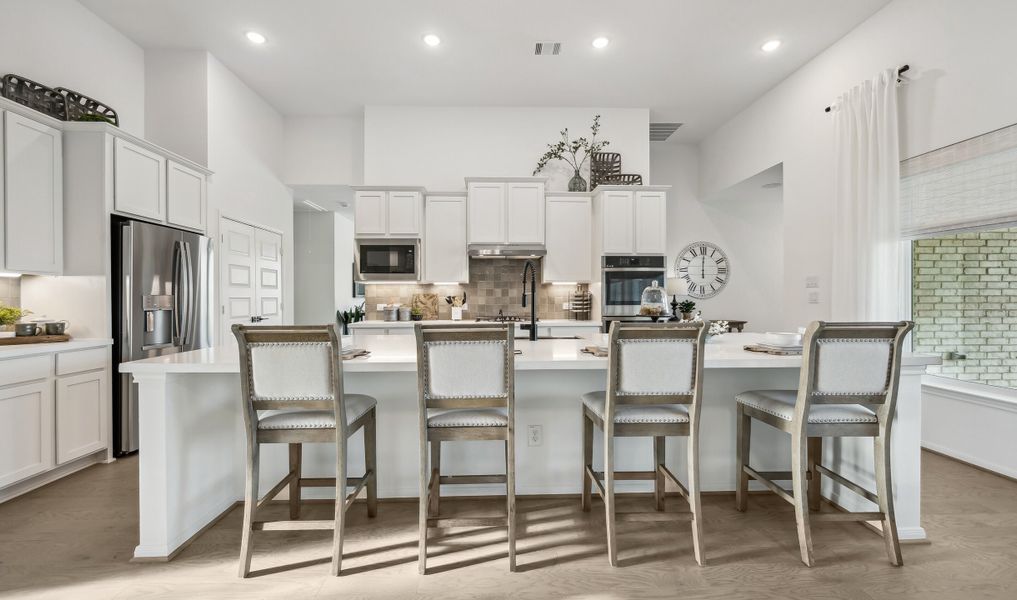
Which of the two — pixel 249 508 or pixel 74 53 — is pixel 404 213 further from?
pixel 249 508

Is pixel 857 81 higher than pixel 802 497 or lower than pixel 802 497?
higher

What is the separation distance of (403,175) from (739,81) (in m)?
3.77

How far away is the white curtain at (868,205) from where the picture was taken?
10.9 feet

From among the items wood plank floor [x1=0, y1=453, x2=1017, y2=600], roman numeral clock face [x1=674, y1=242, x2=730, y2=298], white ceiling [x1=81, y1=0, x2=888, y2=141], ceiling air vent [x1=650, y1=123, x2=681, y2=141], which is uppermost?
white ceiling [x1=81, y1=0, x2=888, y2=141]

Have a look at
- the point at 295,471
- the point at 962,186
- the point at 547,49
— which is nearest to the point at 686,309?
the point at 962,186

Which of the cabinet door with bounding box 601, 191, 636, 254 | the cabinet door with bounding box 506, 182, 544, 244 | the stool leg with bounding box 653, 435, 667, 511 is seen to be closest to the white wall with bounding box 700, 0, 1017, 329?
the cabinet door with bounding box 601, 191, 636, 254

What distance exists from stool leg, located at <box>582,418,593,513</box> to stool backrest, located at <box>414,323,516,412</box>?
2.07ft

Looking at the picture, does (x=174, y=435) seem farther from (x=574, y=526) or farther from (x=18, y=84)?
(x=18, y=84)

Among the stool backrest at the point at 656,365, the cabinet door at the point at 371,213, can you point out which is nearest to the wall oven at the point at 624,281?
the cabinet door at the point at 371,213

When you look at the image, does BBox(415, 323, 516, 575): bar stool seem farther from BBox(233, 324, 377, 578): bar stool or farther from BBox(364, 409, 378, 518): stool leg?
BBox(364, 409, 378, 518): stool leg

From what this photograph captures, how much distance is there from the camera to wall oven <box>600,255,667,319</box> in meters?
4.99

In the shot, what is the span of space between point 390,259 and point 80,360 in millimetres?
2706

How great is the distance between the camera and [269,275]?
5.27 m

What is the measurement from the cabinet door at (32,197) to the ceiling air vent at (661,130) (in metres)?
5.76
